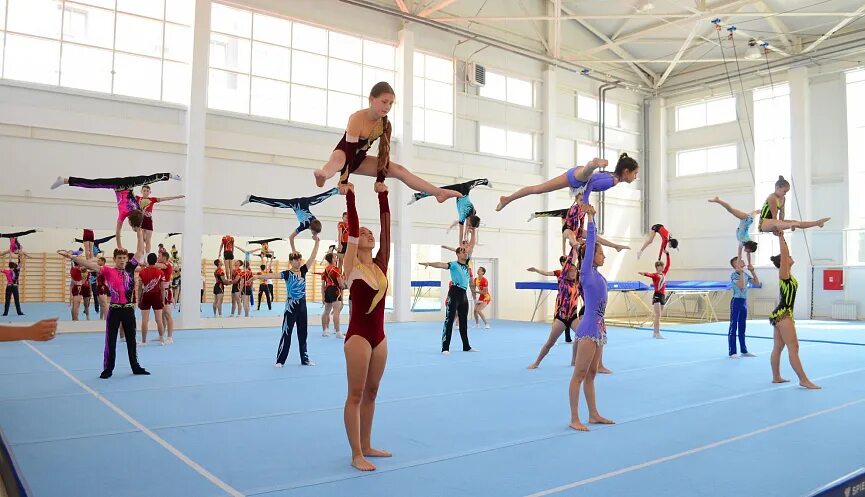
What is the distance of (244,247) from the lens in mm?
18562

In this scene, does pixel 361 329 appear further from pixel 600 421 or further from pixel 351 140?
pixel 600 421

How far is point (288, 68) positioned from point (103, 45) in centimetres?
510

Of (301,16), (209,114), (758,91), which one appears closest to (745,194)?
(758,91)

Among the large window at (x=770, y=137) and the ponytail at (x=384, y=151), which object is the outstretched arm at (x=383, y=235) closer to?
the ponytail at (x=384, y=151)

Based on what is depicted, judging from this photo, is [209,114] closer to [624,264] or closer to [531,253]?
[531,253]

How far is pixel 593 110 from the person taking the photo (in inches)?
1063

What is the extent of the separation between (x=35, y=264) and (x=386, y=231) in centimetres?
1815

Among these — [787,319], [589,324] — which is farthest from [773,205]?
[589,324]

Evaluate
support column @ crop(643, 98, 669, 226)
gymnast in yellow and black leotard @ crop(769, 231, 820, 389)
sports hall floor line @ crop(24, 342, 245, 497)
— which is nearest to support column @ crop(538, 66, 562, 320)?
support column @ crop(643, 98, 669, 226)

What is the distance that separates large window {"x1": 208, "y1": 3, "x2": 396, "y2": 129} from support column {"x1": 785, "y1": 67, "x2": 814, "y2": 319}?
15588mm

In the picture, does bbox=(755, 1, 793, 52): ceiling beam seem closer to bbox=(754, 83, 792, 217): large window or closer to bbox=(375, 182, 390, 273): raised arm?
bbox=(754, 83, 792, 217): large window

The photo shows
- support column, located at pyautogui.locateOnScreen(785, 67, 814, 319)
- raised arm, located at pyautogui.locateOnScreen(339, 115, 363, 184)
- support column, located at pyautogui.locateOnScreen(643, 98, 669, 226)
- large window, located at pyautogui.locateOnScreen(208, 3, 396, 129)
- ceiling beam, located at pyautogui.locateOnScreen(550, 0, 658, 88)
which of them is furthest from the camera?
support column, located at pyautogui.locateOnScreen(643, 98, 669, 226)

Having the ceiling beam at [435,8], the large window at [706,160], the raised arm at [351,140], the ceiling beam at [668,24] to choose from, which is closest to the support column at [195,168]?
the ceiling beam at [435,8]

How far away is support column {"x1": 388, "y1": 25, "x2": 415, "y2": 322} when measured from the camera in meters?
20.6
